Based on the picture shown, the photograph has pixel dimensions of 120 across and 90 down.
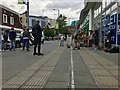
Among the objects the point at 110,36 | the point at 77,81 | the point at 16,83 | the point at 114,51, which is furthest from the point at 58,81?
the point at 110,36

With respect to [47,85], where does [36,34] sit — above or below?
above

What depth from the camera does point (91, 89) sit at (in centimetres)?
625

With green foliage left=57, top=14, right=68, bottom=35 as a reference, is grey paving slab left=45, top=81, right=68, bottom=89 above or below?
below

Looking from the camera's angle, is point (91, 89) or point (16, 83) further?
point (16, 83)

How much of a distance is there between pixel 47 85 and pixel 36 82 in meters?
0.48

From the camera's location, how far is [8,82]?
696 centimetres

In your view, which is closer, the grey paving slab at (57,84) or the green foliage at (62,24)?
the grey paving slab at (57,84)

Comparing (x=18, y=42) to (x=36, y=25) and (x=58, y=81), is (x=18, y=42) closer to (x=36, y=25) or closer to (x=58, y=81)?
(x=36, y=25)

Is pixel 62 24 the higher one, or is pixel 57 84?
Answer: pixel 62 24

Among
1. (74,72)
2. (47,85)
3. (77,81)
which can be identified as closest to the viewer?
(47,85)

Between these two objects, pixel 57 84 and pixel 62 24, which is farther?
pixel 62 24

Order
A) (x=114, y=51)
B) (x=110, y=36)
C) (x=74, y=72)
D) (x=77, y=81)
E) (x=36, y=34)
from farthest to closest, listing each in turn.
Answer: (x=110, y=36) < (x=114, y=51) < (x=36, y=34) < (x=74, y=72) < (x=77, y=81)

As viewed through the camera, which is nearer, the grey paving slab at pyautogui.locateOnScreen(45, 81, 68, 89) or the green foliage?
the grey paving slab at pyautogui.locateOnScreen(45, 81, 68, 89)

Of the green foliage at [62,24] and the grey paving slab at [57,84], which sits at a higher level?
the green foliage at [62,24]
